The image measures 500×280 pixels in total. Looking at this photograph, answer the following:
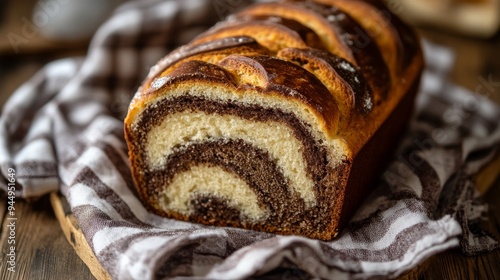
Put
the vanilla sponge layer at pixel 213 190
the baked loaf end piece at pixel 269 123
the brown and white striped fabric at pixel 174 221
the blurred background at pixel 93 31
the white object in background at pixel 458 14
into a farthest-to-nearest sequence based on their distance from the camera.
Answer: the white object in background at pixel 458 14
the blurred background at pixel 93 31
the vanilla sponge layer at pixel 213 190
the baked loaf end piece at pixel 269 123
the brown and white striped fabric at pixel 174 221

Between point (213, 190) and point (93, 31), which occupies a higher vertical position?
point (213, 190)

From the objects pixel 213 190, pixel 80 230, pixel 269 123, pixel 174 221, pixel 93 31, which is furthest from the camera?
pixel 93 31

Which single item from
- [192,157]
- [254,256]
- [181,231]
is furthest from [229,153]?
[254,256]

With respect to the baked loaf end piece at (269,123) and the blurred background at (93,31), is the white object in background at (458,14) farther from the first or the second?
the baked loaf end piece at (269,123)

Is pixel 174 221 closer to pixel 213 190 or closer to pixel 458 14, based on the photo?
pixel 213 190

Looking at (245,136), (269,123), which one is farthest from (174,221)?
(269,123)

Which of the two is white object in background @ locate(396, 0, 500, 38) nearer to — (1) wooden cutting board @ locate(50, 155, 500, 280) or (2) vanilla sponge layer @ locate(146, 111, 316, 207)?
(1) wooden cutting board @ locate(50, 155, 500, 280)

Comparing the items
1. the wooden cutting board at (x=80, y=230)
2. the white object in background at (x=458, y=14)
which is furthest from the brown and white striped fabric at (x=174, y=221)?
the white object in background at (x=458, y=14)
